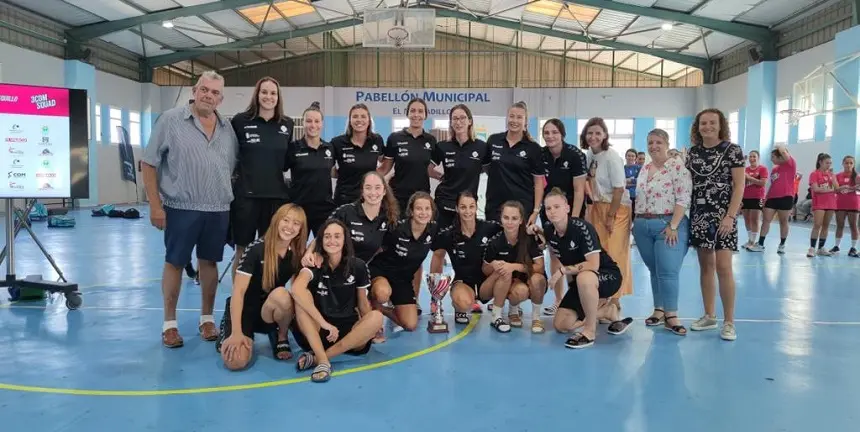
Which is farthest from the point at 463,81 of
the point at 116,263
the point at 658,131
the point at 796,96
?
the point at 658,131

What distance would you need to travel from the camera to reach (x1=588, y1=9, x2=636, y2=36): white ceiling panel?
17.4m

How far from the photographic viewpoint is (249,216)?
384cm

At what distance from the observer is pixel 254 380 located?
3.01 m

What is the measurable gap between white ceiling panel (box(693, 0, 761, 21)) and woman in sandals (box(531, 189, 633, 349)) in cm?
1346

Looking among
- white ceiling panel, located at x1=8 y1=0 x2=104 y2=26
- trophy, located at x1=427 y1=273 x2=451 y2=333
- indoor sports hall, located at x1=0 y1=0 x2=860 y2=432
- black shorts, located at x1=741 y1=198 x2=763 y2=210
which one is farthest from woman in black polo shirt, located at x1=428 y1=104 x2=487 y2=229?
white ceiling panel, located at x1=8 y1=0 x2=104 y2=26

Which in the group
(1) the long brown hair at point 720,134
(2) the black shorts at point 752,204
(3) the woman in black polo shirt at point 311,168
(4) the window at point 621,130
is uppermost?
(4) the window at point 621,130

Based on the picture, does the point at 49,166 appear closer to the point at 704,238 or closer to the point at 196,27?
the point at 704,238

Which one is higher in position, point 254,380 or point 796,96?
point 796,96

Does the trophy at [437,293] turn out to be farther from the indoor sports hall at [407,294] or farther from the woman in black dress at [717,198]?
the woman in black dress at [717,198]

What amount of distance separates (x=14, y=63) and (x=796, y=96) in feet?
63.4

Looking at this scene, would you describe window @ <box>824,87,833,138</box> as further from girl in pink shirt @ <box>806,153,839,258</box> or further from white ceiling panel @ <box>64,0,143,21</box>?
white ceiling panel @ <box>64,0,143,21</box>

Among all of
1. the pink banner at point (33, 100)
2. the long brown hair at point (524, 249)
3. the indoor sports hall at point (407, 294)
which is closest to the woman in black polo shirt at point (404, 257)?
the indoor sports hall at point (407, 294)

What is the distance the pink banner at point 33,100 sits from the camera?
14.5 ft

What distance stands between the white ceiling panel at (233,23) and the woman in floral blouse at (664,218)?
53.2 ft
